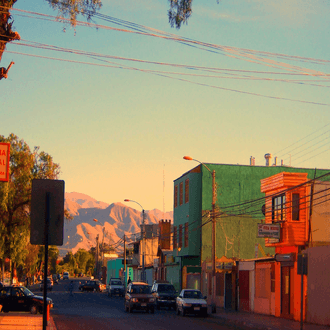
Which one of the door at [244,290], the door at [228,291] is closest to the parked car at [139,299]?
the door at [244,290]

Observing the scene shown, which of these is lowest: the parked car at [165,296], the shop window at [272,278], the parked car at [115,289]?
the parked car at [115,289]

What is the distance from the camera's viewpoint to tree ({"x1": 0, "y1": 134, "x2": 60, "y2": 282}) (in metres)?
40.4

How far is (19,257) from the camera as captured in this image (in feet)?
136

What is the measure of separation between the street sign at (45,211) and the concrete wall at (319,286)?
68.0ft

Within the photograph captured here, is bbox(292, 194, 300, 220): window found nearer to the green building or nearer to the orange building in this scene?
the orange building

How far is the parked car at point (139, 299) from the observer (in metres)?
35.7

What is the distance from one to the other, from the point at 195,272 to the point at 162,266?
14.3 m

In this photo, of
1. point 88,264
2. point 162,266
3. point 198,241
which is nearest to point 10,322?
point 198,241

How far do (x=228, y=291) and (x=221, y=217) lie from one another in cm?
781

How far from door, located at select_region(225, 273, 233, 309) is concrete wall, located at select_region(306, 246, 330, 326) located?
13.0 metres

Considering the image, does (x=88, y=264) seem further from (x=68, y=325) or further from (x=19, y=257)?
(x=68, y=325)

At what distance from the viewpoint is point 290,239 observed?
31.8 meters

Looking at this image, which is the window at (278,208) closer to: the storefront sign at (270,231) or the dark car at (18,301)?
the storefront sign at (270,231)

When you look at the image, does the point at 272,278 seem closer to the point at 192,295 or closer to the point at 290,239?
the point at 290,239
